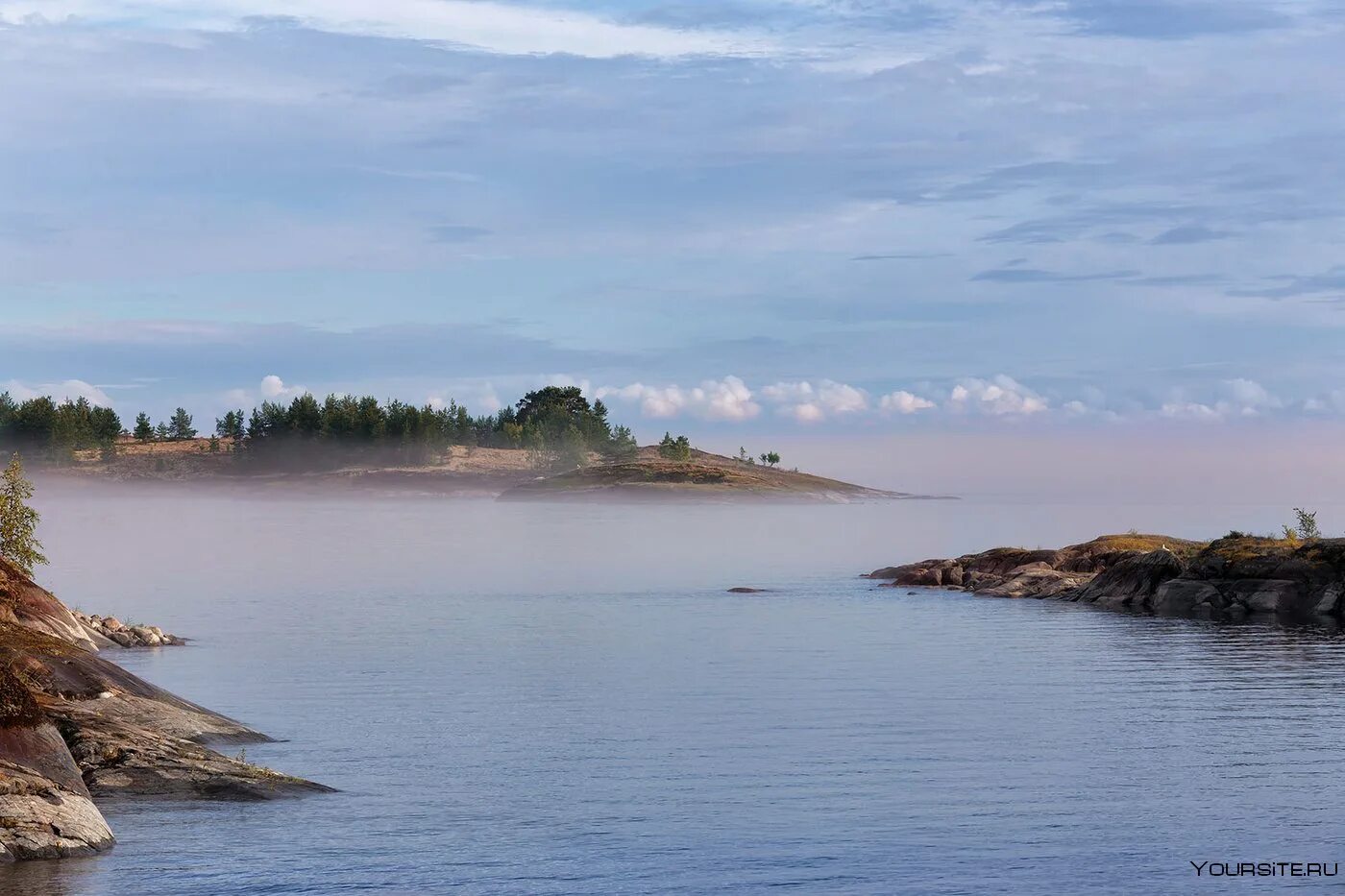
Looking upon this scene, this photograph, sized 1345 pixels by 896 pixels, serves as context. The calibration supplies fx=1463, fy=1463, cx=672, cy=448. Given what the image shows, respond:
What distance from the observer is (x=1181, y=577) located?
2980 inches

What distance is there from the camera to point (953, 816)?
26953mm

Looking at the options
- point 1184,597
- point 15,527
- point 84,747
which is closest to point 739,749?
point 84,747

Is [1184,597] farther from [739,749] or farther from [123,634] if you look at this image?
[123,634]

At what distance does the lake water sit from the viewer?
2369 centimetres

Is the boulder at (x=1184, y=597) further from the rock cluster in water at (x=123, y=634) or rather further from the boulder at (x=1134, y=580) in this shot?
the rock cluster in water at (x=123, y=634)

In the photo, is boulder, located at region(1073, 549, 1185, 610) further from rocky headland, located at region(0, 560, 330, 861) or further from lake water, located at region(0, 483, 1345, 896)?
rocky headland, located at region(0, 560, 330, 861)

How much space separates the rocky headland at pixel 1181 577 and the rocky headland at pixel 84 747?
52027 millimetres

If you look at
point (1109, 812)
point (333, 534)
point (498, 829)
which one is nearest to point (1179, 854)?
point (1109, 812)

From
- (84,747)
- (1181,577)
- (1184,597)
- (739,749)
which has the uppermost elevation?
(1181,577)

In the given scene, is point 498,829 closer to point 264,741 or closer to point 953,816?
point 953,816

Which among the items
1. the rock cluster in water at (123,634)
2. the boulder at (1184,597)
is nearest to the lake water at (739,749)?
the rock cluster in water at (123,634)

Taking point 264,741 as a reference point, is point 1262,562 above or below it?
above

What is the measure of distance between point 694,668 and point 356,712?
13774mm

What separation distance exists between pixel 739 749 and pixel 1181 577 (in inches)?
1895
